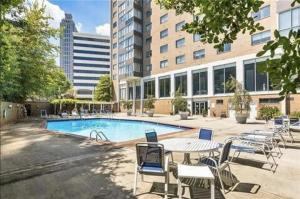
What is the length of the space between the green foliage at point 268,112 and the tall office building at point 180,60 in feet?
2.83

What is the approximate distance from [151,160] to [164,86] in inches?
1393

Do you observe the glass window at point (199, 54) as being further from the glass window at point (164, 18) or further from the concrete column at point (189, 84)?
the glass window at point (164, 18)

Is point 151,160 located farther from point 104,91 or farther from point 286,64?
point 104,91

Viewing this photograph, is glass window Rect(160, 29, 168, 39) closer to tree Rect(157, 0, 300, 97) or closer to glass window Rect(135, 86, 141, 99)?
glass window Rect(135, 86, 141, 99)

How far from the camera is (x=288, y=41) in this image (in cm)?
176

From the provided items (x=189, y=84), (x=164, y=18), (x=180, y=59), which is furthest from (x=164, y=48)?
(x=189, y=84)

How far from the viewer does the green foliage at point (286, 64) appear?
178cm

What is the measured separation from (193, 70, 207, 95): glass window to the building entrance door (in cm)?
130

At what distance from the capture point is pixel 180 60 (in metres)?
37.6

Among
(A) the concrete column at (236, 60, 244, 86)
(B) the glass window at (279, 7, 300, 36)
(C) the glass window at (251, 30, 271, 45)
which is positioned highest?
(B) the glass window at (279, 7, 300, 36)

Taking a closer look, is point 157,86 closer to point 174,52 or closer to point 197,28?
point 174,52

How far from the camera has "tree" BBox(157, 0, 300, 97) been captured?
1.80 meters

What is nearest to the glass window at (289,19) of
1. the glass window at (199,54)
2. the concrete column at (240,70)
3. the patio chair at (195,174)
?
the concrete column at (240,70)

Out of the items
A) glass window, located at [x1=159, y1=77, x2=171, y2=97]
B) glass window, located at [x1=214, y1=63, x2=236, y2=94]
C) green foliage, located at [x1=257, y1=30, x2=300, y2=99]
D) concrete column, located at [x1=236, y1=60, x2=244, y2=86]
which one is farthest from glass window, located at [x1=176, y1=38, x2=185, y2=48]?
green foliage, located at [x1=257, y1=30, x2=300, y2=99]
